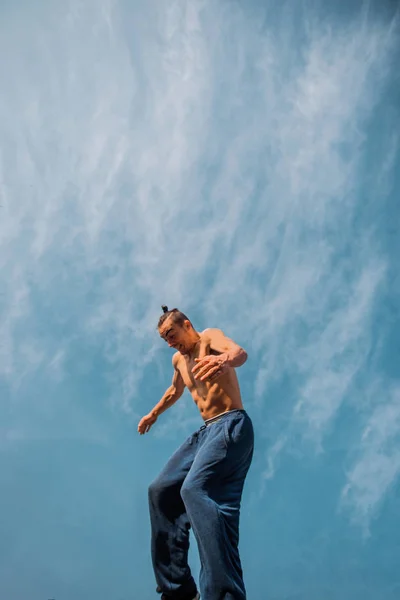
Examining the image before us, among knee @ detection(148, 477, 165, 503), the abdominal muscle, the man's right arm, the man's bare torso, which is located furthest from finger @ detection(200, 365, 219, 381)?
the man's right arm

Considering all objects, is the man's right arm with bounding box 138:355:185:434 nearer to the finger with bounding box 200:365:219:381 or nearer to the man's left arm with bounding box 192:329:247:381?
the man's left arm with bounding box 192:329:247:381

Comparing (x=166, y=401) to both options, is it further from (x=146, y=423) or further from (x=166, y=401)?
(x=146, y=423)

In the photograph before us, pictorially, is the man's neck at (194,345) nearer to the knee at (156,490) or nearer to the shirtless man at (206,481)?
the shirtless man at (206,481)

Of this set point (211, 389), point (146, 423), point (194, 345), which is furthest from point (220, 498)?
point (146, 423)

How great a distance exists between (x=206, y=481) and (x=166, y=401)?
222 cm

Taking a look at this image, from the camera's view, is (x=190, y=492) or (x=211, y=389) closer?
(x=190, y=492)

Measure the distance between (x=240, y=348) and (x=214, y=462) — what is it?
1418 mm

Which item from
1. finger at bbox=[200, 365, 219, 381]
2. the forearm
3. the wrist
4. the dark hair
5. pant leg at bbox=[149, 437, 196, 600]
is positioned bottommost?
pant leg at bbox=[149, 437, 196, 600]

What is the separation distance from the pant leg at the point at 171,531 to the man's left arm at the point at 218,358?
1.37 m

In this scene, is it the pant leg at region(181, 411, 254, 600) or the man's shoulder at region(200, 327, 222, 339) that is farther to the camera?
the man's shoulder at region(200, 327, 222, 339)

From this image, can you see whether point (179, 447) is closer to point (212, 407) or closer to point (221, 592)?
point (212, 407)

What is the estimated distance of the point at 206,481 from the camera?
629 centimetres

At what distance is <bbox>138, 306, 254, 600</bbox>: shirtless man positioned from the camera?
5.80m

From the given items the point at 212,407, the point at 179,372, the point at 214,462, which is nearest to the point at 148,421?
the point at 179,372
